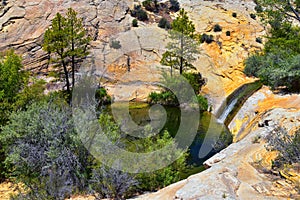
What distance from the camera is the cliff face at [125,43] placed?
27844 millimetres

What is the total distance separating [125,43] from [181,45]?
25.9 ft

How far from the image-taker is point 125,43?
3131 centimetres

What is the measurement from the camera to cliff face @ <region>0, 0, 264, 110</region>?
91.4ft

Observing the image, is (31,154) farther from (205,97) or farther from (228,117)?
(205,97)

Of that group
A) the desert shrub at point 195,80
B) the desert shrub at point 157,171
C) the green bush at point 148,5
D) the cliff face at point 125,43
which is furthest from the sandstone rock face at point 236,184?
the green bush at point 148,5

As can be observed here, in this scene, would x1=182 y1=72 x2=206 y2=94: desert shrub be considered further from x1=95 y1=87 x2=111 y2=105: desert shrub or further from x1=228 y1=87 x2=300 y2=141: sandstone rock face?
x1=95 y1=87 x2=111 y2=105: desert shrub

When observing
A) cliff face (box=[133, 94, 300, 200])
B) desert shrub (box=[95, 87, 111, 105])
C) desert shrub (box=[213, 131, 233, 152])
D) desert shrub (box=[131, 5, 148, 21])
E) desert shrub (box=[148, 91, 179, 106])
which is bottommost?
desert shrub (box=[95, 87, 111, 105])

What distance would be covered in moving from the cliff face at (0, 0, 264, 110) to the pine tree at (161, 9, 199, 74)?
84.0 inches

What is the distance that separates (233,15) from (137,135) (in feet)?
95.2

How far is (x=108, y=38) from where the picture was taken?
102ft

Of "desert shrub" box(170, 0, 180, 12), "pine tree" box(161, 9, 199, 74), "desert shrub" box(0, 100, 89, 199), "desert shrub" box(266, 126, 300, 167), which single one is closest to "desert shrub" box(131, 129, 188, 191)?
"desert shrub" box(0, 100, 89, 199)

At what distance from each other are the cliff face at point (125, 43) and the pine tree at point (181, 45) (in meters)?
2.13

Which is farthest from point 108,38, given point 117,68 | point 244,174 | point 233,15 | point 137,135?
point 244,174

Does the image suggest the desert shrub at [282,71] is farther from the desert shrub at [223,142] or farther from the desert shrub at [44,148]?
the desert shrub at [44,148]
